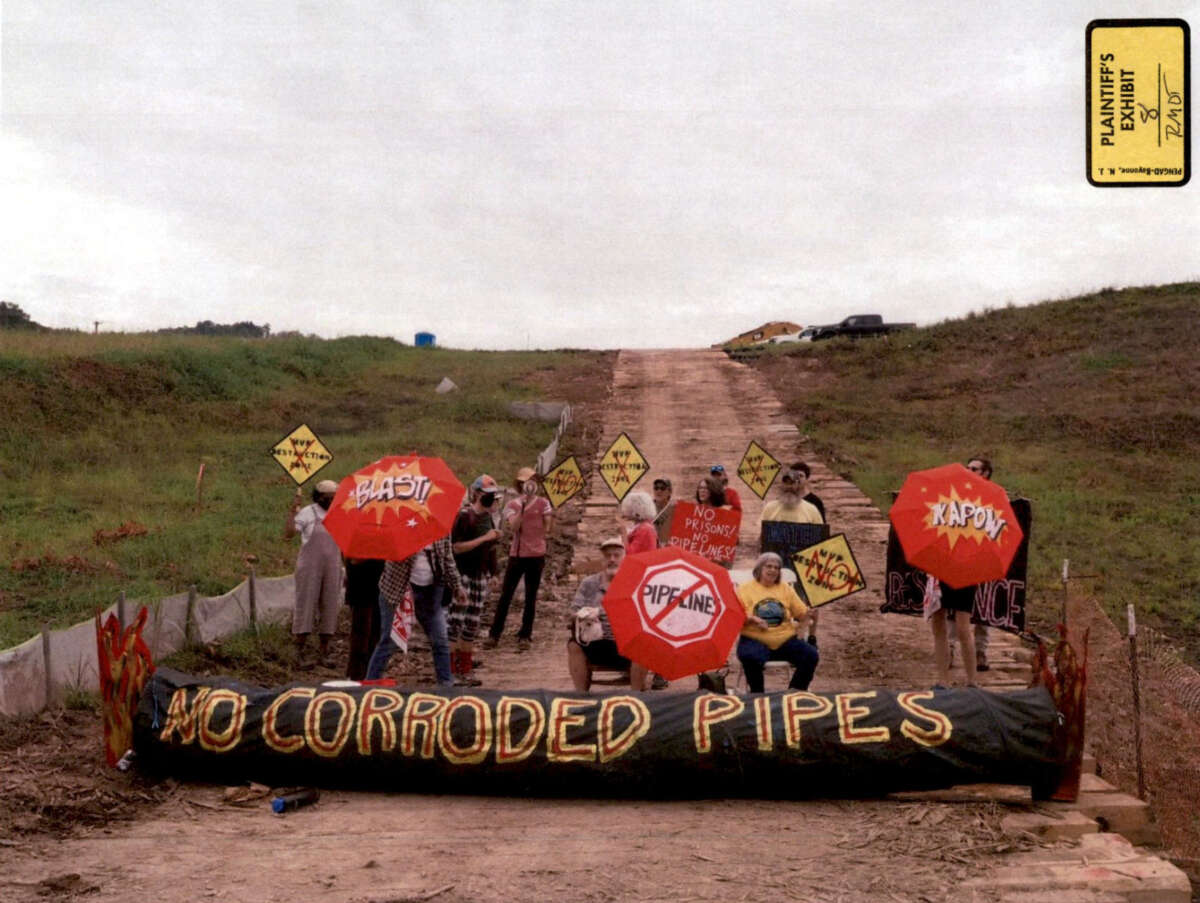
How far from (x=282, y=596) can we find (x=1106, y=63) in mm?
10284

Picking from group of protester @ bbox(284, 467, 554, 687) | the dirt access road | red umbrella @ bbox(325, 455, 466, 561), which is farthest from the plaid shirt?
the dirt access road

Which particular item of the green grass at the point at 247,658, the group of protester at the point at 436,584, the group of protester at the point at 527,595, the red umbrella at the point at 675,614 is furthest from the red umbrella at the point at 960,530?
the green grass at the point at 247,658

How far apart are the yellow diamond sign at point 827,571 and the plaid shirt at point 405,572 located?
3.50 metres

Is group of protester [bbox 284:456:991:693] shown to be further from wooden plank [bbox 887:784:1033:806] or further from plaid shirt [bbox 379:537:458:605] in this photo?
wooden plank [bbox 887:784:1033:806]

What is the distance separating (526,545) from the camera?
13.8 meters

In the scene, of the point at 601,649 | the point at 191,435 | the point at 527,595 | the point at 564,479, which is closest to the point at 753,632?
the point at 601,649

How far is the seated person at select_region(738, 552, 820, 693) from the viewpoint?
398 inches

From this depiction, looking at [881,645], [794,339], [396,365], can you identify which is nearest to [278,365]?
[396,365]

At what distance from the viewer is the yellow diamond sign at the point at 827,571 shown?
1177cm

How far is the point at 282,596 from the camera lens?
14539 millimetres

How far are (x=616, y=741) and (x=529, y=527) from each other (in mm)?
5815

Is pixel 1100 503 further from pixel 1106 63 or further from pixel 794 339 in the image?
pixel 794 339

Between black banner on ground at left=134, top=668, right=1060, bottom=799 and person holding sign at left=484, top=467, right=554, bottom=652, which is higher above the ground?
person holding sign at left=484, top=467, right=554, bottom=652

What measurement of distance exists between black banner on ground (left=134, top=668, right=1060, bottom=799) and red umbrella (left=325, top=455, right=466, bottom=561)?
1.77 meters
